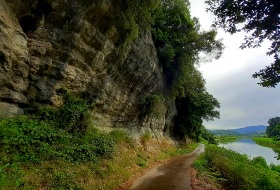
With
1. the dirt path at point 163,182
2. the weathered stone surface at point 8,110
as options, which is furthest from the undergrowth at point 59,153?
the dirt path at point 163,182

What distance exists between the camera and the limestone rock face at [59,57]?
10023 millimetres

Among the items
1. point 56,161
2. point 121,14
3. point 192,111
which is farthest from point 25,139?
point 192,111

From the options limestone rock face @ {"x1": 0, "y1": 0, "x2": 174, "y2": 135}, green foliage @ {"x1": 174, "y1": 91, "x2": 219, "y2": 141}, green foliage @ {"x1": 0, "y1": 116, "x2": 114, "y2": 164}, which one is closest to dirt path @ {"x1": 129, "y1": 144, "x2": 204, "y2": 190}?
green foliage @ {"x1": 0, "y1": 116, "x2": 114, "y2": 164}

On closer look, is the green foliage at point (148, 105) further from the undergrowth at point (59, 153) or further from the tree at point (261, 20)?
the tree at point (261, 20)

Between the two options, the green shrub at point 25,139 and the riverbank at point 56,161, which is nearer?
the riverbank at point 56,161

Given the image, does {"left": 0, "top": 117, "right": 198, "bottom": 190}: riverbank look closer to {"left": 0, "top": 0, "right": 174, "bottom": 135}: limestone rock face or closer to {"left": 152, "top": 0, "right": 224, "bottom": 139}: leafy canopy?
{"left": 0, "top": 0, "right": 174, "bottom": 135}: limestone rock face

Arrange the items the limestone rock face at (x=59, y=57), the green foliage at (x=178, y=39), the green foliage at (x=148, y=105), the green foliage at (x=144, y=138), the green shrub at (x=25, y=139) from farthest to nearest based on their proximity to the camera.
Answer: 1. the green foliage at (x=178, y=39)
2. the green foliage at (x=148, y=105)
3. the green foliage at (x=144, y=138)
4. the limestone rock face at (x=59, y=57)
5. the green shrub at (x=25, y=139)

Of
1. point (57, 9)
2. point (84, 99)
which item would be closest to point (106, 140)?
point (84, 99)

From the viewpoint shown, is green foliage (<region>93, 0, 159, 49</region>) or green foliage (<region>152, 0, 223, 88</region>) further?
green foliage (<region>152, 0, 223, 88</region>)

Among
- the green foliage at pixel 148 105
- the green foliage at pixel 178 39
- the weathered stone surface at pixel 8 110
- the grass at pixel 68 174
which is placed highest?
the green foliage at pixel 178 39

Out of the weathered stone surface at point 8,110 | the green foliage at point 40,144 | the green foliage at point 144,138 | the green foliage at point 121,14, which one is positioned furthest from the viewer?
the green foliage at point 144,138

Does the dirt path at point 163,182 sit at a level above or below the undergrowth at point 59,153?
below

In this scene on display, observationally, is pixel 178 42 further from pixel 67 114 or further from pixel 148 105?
pixel 67 114

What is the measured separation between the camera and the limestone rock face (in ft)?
32.9
